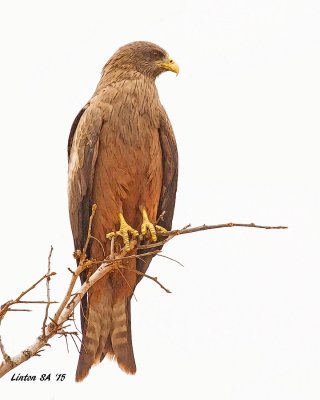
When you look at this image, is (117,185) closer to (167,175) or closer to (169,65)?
(167,175)

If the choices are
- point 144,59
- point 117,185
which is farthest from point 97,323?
point 144,59

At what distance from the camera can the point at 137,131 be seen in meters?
5.45

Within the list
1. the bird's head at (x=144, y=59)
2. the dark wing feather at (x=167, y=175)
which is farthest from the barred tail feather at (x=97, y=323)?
the bird's head at (x=144, y=59)

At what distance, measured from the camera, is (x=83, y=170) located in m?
5.55

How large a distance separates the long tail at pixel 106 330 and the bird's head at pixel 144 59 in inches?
72.9

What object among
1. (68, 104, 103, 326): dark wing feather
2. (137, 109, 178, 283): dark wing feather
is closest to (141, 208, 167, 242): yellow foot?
(137, 109, 178, 283): dark wing feather

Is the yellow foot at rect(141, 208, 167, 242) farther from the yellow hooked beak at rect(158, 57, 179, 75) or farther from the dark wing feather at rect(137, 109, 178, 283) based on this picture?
the yellow hooked beak at rect(158, 57, 179, 75)

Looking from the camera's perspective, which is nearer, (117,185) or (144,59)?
(117,185)

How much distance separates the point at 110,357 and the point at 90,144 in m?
1.65

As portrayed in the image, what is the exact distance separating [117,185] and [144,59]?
136 cm

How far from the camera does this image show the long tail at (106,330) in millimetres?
5445

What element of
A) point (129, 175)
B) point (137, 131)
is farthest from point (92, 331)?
point (137, 131)

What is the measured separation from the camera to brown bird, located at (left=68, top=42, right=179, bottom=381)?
17.9 ft

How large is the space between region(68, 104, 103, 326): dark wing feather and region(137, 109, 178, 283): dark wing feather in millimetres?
515
